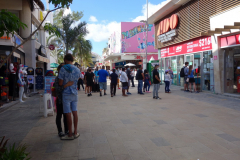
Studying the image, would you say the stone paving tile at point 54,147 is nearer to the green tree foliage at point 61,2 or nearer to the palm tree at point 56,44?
the green tree foliage at point 61,2

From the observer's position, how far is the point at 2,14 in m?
3.22

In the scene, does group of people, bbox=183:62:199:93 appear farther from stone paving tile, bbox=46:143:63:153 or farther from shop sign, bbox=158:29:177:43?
stone paving tile, bbox=46:143:63:153

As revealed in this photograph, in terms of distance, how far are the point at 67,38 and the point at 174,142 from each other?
64.1ft

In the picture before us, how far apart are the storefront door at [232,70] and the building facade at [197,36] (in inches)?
3.7

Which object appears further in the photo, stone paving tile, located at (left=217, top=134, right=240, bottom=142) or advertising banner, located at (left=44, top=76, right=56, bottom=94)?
advertising banner, located at (left=44, top=76, right=56, bottom=94)

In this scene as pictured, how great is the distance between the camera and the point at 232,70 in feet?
34.9

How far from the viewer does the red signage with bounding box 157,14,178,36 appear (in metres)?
15.0

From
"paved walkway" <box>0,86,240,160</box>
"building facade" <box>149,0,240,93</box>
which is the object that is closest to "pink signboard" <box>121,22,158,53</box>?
"building facade" <box>149,0,240,93</box>

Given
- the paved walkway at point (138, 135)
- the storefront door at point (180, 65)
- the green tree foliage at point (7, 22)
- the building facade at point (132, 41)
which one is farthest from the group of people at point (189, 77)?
the building facade at point (132, 41)

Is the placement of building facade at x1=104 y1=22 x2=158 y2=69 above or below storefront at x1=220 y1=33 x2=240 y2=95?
above

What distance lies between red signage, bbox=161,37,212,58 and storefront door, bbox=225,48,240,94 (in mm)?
1371

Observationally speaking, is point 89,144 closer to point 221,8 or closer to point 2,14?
point 2,14

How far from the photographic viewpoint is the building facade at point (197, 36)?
1063cm

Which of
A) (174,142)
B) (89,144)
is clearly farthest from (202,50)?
(89,144)
